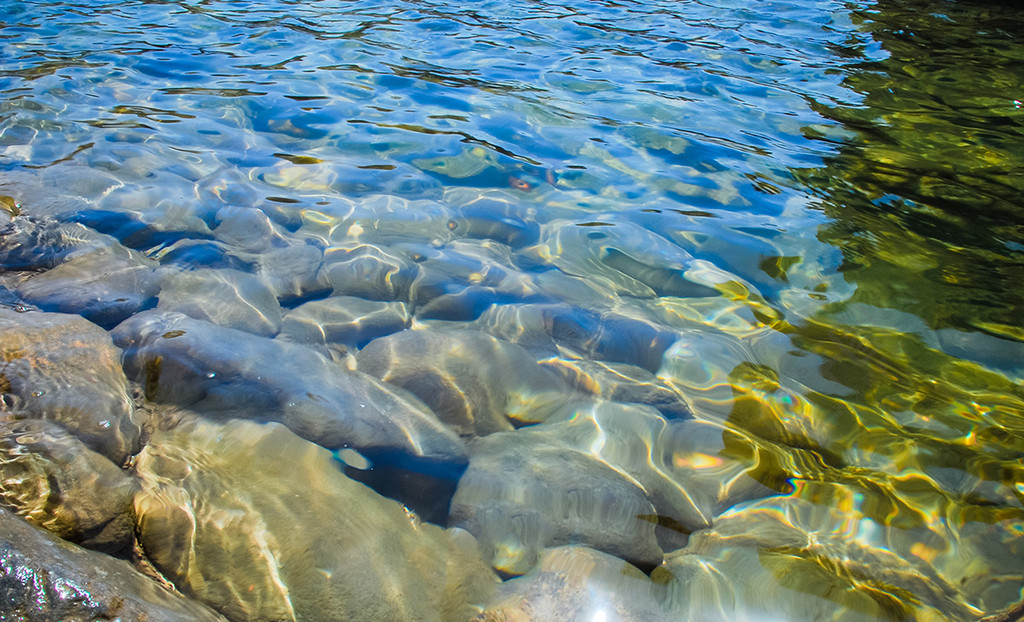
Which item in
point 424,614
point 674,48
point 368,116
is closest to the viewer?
point 424,614

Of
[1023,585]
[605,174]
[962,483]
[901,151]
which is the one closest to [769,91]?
[901,151]

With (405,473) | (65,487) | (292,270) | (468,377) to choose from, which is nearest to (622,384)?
(468,377)

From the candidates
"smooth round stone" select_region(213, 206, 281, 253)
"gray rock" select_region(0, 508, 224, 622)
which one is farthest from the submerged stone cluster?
"smooth round stone" select_region(213, 206, 281, 253)

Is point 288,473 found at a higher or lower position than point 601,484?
higher

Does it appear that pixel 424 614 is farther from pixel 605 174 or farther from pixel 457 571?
pixel 605 174

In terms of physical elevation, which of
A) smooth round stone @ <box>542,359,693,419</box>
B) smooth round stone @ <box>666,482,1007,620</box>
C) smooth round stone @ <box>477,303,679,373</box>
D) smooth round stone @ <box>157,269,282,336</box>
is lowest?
smooth round stone @ <box>666,482,1007,620</box>

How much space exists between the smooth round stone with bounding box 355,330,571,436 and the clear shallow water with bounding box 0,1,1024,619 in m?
0.02

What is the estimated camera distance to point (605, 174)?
14.4ft

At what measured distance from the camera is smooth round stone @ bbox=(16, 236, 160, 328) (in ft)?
8.89

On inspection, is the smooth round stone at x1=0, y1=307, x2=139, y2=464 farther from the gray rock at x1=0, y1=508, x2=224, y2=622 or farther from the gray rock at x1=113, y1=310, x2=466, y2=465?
the gray rock at x1=0, y1=508, x2=224, y2=622

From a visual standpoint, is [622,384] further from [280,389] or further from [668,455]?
[280,389]

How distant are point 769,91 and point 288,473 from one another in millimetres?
5653

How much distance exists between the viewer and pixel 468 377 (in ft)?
8.38

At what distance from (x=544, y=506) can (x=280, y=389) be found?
3.44 ft
